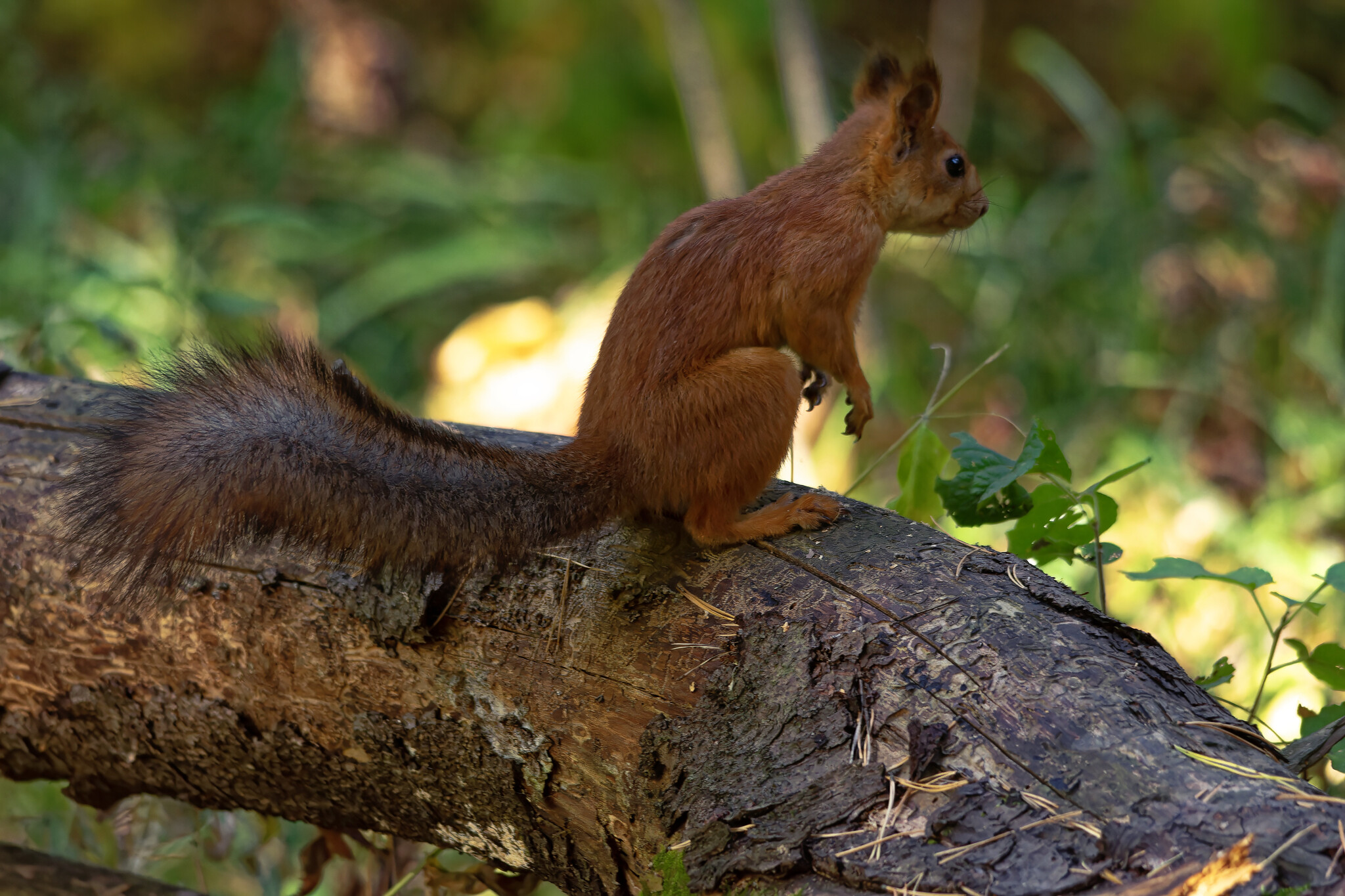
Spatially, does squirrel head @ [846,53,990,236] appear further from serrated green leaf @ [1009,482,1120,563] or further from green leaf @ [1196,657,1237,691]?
green leaf @ [1196,657,1237,691]

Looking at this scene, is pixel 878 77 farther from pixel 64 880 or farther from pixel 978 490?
pixel 64 880

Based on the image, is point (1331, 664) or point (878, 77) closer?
point (1331, 664)

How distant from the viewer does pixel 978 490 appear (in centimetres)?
145

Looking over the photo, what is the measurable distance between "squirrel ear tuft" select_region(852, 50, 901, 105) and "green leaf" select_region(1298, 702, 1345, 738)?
117cm

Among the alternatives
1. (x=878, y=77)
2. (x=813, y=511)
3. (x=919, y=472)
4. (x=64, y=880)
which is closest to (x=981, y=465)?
(x=919, y=472)

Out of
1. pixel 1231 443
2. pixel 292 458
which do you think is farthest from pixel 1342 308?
pixel 292 458

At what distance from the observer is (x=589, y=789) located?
122 centimetres

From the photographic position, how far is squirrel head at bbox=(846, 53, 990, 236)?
172cm

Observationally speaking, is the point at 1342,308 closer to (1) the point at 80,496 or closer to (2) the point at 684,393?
(2) the point at 684,393

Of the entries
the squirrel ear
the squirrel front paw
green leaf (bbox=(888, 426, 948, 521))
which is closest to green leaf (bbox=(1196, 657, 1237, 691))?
green leaf (bbox=(888, 426, 948, 521))

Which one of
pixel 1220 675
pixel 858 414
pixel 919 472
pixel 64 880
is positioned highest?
pixel 858 414

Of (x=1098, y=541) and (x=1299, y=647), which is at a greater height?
(x=1098, y=541)

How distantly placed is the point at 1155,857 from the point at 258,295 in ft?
13.9

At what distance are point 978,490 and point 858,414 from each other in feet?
1.01
